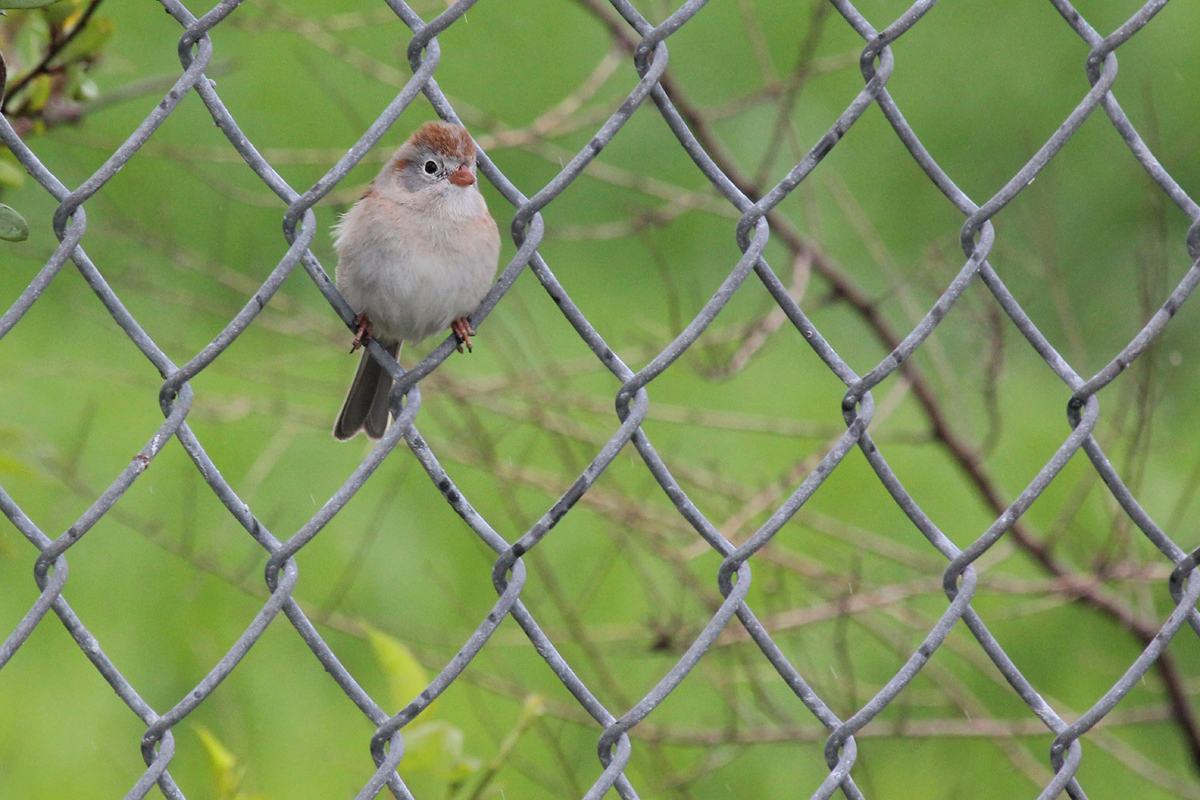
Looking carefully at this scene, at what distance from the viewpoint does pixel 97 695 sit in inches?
174

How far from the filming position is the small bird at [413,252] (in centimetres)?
251

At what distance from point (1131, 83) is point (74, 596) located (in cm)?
557

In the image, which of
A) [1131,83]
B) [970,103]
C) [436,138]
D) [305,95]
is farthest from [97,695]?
[1131,83]

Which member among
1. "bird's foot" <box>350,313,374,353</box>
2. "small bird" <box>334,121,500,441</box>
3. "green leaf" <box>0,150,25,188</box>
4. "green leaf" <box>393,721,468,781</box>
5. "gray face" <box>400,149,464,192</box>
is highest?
"green leaf" <box>0,150,25,188</box>

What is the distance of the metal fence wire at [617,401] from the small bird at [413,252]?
2.93 ft

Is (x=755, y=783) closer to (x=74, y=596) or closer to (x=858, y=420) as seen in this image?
(x=74, y=596)

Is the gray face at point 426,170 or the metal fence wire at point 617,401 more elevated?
the gray face at point 426,170

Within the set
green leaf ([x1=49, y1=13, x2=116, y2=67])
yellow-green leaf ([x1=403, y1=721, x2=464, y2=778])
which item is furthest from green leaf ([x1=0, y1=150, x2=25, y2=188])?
yellow-green leaf ([x1=403, y1=721, x2=464, y2=778])

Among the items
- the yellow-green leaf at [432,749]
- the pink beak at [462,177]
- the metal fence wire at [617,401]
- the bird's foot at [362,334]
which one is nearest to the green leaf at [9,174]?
the bird's foot at [362,334]

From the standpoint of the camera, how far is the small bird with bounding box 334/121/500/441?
2.51 metres

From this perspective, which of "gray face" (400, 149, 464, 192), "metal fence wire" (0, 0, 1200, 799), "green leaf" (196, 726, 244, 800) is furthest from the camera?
"gray face" (400, 149, 464, 192)

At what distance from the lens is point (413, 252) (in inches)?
99.3

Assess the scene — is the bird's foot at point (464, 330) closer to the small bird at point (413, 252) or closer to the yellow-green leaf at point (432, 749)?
the small bird at point (413, 252)

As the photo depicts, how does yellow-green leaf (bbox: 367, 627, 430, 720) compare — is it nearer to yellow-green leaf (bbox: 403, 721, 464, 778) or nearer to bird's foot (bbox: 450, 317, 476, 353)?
yellow-green leaf (bbox: 403, 721, 464, 778)
